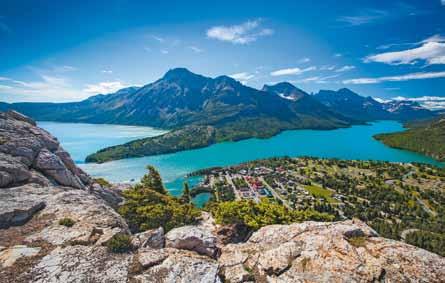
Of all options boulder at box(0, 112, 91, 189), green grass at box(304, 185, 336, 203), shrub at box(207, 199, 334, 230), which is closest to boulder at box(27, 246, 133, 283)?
boulder at box(0, 112, 91, 189)

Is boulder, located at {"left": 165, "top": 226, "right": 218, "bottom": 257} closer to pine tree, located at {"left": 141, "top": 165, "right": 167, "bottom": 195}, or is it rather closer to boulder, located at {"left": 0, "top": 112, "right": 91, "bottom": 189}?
boulder, located at {"left": 0, "top": 112, "right": 91, "bottom": 189}

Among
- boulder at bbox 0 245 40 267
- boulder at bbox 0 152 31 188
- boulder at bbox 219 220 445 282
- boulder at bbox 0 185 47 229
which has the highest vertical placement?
boulder at bbox 0 152 31 188

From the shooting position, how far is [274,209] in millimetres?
37719

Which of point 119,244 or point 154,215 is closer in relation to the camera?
point 119,244

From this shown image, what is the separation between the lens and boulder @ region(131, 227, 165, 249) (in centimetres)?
1964

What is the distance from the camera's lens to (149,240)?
20.4 metres

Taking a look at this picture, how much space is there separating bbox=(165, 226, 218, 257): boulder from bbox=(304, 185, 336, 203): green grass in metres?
97.9

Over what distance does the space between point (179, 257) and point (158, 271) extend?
6.43ft

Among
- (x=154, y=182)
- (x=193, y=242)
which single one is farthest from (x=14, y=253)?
(x=154, y=182)

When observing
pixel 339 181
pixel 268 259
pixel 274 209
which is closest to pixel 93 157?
pixel 339 181

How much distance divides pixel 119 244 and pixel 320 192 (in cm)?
11510

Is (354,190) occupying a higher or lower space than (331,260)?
lower

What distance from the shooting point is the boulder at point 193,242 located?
846 inches

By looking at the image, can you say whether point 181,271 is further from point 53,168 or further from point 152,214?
point 53,168
